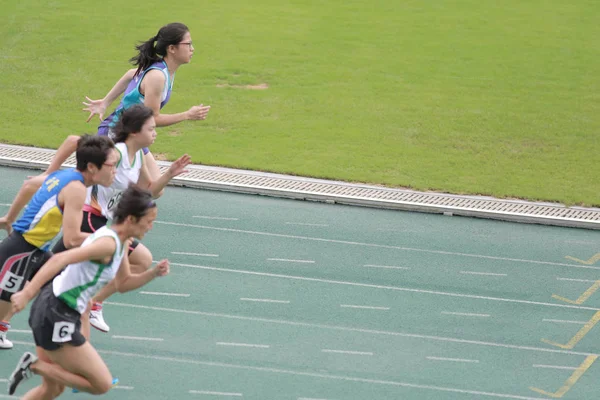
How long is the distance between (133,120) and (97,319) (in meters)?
1.34

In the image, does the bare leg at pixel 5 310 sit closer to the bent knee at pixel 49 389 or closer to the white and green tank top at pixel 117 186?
the white and green tank top at pixel 117 186

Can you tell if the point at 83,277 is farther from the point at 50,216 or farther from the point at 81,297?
the point at 50,216

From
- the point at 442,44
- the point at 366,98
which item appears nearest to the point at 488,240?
the point at 366,98

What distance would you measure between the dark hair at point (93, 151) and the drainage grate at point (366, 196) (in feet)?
13.4

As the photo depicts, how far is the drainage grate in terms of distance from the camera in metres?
8.82

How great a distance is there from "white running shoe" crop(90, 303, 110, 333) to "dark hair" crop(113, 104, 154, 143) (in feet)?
3.76

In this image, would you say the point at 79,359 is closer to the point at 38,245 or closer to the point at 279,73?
the point at 38,245

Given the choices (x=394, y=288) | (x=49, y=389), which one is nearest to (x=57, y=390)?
(x=49, y=389)

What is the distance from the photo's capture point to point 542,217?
8.77m

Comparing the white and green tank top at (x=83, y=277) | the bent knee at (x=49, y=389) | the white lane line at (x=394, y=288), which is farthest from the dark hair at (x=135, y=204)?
the white lane line at (x=394, y=288)

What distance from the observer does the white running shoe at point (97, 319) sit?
5.95 metres

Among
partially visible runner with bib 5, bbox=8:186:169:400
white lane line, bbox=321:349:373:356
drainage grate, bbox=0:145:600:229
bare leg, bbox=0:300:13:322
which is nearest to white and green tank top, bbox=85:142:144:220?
bare leg, bbox=0:300:13:322

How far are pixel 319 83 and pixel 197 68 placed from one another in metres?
1.71

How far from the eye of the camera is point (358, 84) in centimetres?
1258
